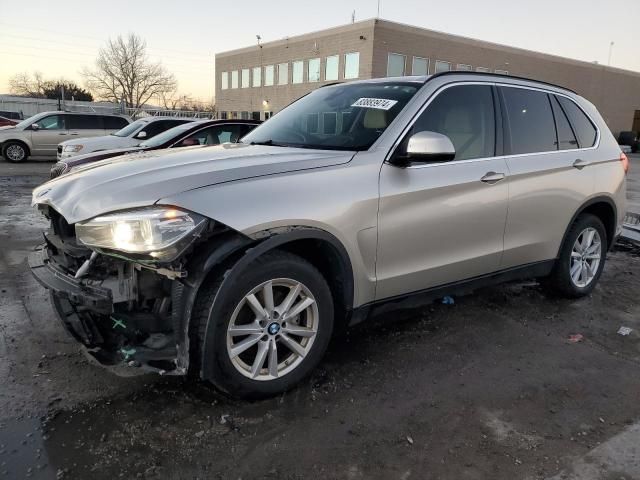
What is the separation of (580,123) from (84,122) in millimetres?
16978

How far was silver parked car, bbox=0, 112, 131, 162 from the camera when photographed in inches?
672

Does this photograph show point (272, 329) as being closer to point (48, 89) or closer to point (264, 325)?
point (264, 325)

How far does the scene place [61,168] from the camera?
803 centimetres

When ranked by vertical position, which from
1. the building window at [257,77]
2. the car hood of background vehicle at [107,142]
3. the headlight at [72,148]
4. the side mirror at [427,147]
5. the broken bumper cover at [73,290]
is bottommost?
the broken bumper cover at [73,290]

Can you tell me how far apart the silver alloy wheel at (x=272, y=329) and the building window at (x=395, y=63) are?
34697mm

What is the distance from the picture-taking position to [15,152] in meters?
17.2

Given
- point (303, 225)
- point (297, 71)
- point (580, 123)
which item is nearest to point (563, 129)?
point (580, 123)

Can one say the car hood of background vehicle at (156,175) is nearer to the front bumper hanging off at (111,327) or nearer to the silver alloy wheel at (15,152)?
the front bumper hanging off at (111,327)

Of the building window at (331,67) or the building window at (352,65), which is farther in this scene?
the building window at (331,67)

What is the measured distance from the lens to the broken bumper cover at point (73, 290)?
2.51 metres

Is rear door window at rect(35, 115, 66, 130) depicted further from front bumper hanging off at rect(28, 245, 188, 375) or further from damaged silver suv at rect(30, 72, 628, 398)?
front bumper hanging off at rect(28, 245, 188, 375)

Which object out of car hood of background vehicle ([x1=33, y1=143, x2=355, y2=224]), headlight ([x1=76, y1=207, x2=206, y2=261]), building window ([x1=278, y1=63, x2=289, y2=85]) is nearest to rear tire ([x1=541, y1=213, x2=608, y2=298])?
car hood of background vehicle ([x1=33, y1=143, x2=355, y2=224])

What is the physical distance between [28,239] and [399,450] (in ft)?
19.0

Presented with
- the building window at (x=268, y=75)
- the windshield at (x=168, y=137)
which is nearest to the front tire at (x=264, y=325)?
the windshield at (x=168, y=137)
